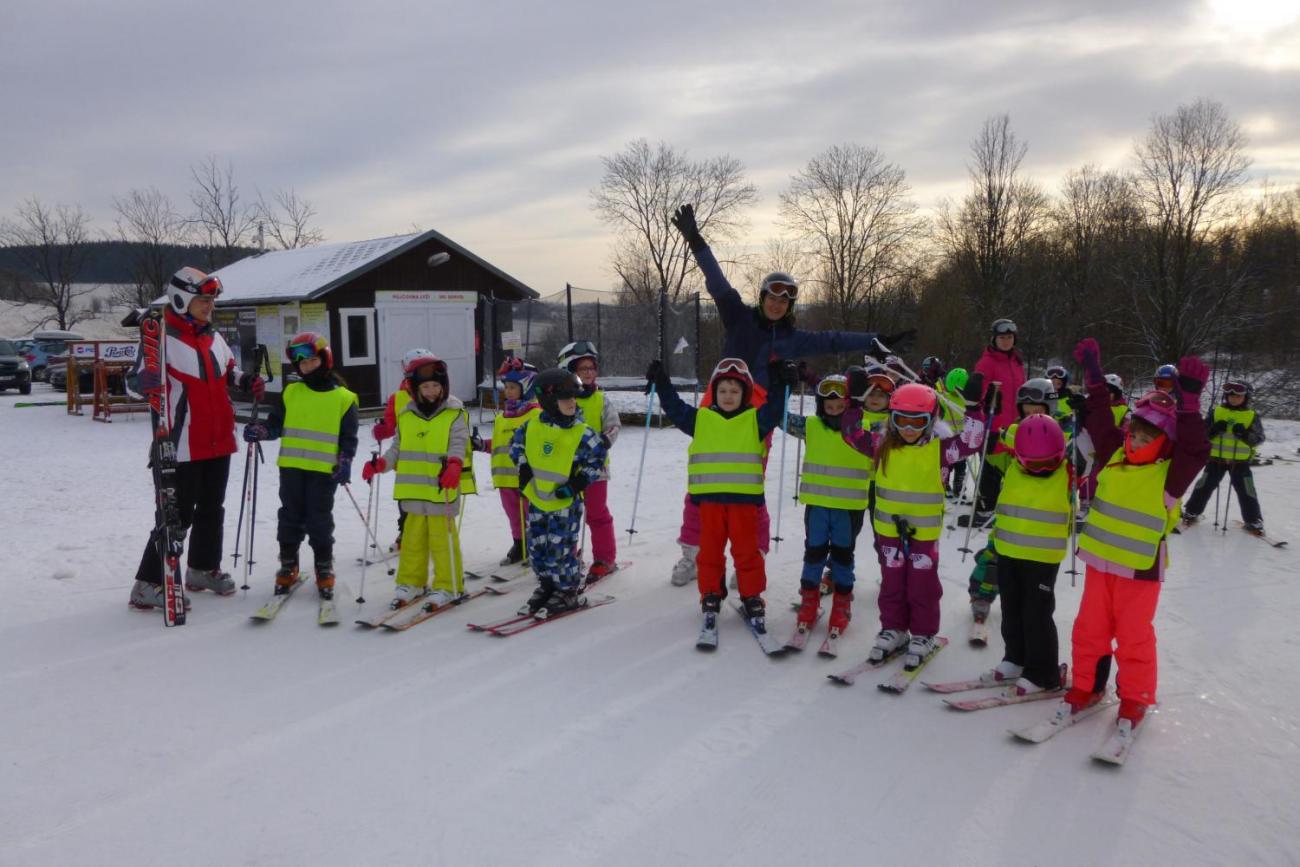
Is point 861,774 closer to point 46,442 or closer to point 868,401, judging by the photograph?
point 868,401

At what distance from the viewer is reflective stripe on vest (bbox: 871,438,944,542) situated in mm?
4250

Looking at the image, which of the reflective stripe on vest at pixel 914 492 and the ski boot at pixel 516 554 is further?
the ski boot at pixel 516 554

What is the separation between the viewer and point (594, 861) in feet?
9.16

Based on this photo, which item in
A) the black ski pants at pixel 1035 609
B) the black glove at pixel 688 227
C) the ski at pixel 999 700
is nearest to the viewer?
the ski at pixel 999 700

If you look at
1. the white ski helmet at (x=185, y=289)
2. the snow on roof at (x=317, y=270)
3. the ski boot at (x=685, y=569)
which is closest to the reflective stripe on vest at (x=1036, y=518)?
the ski boot at (x=685, y=569)

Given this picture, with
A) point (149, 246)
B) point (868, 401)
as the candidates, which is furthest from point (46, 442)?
point (149, 246)

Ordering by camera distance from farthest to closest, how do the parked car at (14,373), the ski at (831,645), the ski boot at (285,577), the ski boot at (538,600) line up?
the parked car at (14,373)
the ski boot at (285,577)
the ski boot at (538,600)
the ski at (831,645)

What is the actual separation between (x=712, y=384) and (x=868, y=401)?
1.05 meters

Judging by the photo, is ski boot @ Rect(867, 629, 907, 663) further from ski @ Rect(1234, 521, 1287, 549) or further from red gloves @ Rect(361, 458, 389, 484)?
ski @ Rect(1234, 521, 1287, 549)

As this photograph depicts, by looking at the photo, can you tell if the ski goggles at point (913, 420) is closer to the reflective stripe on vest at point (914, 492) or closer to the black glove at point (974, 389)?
the reflective stripe on vest at point (914, 492)

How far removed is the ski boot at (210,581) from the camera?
5582 millimetres

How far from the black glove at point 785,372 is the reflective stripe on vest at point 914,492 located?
70cm

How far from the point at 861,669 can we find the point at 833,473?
1.12 meters

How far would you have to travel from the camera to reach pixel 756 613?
489 cm
